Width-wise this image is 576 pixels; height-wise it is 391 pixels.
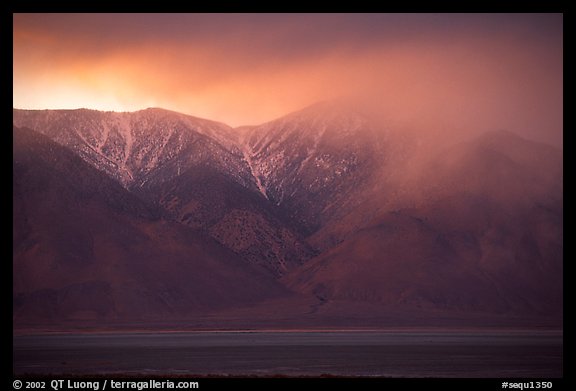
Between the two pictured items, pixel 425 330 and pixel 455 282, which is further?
pixel 455 282

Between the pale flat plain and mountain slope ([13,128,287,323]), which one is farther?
mountain slope ([13,128,287,323])

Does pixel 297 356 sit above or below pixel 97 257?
above

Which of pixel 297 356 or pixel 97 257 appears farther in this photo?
pixel 97 257

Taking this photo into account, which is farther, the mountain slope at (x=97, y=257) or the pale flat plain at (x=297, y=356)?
the mountain slope at (x=97, y=257)

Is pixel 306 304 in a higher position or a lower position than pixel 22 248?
lower
